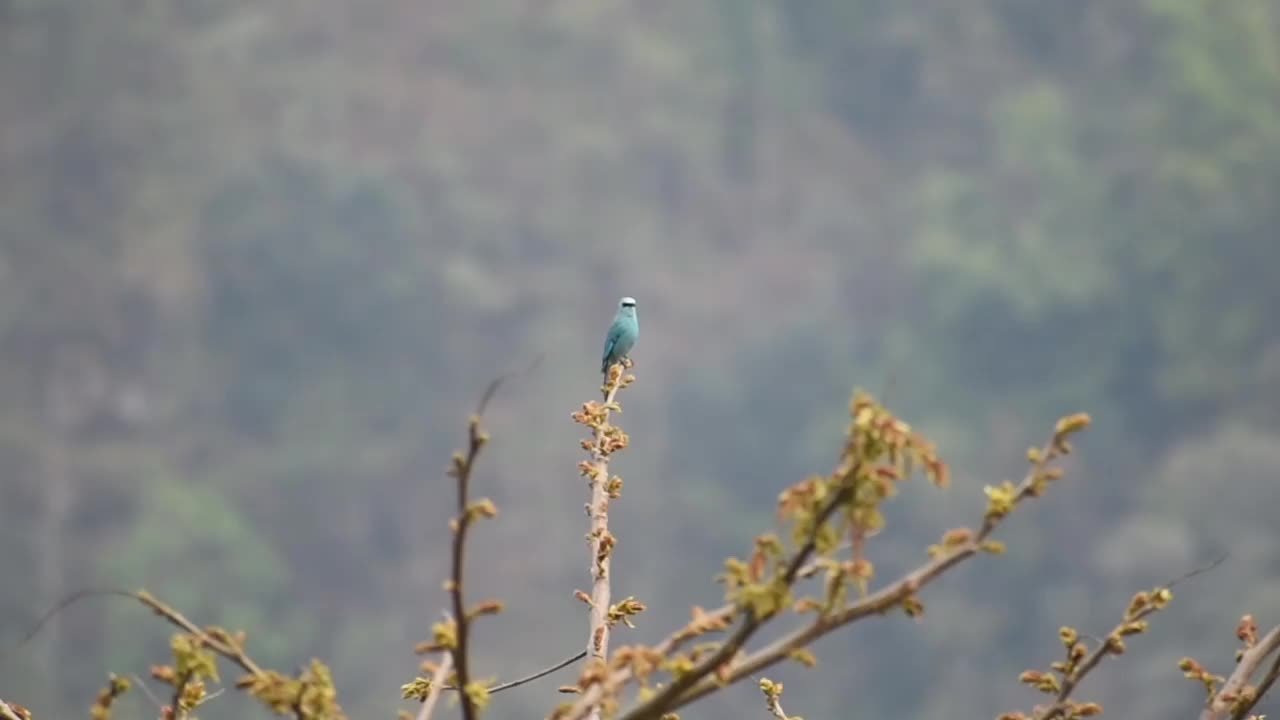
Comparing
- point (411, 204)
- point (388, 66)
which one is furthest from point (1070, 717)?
point (388, 66)

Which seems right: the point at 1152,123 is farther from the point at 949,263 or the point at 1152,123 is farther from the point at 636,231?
the point at 636,231

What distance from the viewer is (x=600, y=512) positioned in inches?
194

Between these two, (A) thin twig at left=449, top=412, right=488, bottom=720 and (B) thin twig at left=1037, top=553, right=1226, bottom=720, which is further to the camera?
(B) thin twig at left=1037, top=553, right=1226, bottom=720

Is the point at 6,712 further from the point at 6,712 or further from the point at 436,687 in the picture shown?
the point at 436,687

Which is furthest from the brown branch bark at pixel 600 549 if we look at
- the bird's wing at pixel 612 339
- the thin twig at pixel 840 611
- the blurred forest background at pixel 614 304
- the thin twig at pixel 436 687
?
the blurred forest background at pixel 614 304

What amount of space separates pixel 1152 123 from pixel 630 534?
56.8 feet

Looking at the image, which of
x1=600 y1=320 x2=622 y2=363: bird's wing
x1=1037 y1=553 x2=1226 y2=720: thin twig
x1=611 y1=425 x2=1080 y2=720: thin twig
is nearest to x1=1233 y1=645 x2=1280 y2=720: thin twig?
x1=1037 y1=553 x2=1226 y2=720: thin twig

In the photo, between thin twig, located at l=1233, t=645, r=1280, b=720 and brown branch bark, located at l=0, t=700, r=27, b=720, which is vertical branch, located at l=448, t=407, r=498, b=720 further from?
thin twig, located at l=1233, t=645, r=1280, b=720

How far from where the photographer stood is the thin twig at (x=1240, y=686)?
154 inches

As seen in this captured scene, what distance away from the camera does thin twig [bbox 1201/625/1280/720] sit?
3.91 m

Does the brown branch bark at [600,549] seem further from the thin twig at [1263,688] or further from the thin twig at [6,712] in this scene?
the thin twig at [1263,688]

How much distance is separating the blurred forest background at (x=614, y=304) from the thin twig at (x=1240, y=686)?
140ft

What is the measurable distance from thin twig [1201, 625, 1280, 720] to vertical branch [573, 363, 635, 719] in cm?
103

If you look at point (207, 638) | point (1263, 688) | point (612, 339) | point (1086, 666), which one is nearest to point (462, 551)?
point (207, 638)
